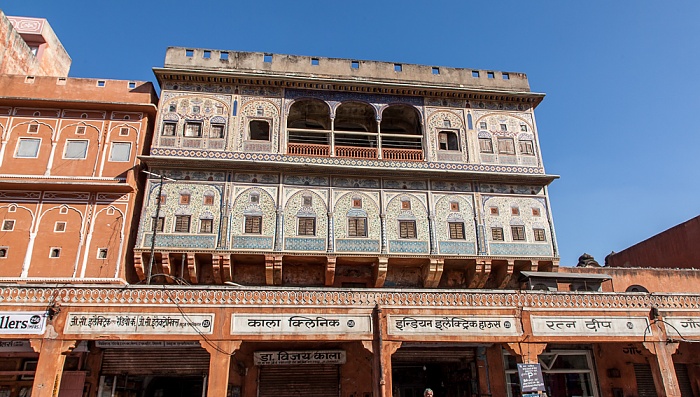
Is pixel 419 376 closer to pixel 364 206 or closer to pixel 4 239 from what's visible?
pixel 364 206

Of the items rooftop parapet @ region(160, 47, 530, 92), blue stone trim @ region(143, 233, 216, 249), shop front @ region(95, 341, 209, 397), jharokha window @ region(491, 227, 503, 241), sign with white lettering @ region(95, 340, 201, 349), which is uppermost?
rooftop parapet @ region(160, 47, 530, 92)

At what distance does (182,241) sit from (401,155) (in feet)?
29.8

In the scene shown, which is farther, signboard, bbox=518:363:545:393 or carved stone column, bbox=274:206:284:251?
carved stone column, bbox=274:206:284:251

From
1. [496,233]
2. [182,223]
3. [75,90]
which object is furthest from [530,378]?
[75,90]

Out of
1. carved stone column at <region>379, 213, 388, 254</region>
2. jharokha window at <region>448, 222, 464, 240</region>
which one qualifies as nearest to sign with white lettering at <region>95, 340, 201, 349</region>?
carved stone column at <region>379, 213, 388, 254</region>

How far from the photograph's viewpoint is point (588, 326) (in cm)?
1388

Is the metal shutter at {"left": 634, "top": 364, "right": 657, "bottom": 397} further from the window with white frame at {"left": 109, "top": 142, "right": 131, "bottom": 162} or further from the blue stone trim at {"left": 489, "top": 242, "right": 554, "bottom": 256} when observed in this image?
the window with white frame at {"left": 109, "top": 142, "right": 131, "bottom": 162}

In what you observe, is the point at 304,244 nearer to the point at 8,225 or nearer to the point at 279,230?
the point at 279,230

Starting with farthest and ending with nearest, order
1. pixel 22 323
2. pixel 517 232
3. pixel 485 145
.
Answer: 1. pixel 485 145
2. pixel 517 232
3. pixel 22 323

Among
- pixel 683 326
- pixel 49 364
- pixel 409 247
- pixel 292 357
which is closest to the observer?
pixel 49 364

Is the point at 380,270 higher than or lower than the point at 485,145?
lower

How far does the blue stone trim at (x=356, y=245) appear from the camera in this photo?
18688 mm

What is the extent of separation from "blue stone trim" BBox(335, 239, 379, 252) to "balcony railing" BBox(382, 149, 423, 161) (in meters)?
3.58

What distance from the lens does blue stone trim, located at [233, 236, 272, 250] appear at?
717 inches
